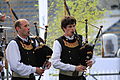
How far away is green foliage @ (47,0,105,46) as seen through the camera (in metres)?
7.41

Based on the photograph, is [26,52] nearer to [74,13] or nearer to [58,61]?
[58,61]

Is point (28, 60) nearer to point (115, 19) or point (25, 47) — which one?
point (25, 47)

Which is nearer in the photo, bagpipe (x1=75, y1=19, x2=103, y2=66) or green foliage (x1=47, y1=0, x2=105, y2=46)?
bagpipe (x1=75, y1=19, x2=103, y2=66)

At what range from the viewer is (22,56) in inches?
104

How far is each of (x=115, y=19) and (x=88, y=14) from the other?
718 centimetres

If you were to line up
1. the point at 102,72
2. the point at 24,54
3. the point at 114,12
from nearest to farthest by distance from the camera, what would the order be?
the point at 24,54, the point at 102,72, the point at 114,12

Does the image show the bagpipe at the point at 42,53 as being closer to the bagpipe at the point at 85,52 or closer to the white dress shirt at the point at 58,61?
the white dress shirt at the point at 58,61

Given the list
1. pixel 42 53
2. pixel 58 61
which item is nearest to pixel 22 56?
pixel 42 53

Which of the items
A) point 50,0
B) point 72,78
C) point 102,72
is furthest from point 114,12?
point 72,78

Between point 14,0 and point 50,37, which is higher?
point 14,0

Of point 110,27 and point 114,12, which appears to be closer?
point 110,27

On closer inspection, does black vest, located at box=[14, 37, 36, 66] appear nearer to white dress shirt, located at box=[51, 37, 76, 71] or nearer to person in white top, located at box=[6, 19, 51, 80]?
person in white top, located at box=[6, 19, 51, 80]

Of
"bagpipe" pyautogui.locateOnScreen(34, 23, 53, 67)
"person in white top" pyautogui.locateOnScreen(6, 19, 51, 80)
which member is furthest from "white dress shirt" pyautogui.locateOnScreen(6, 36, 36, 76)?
"bagpipe" pyautogui.locateOnScreen(34, 23, 53, 67)

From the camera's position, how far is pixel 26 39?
8.98ft
